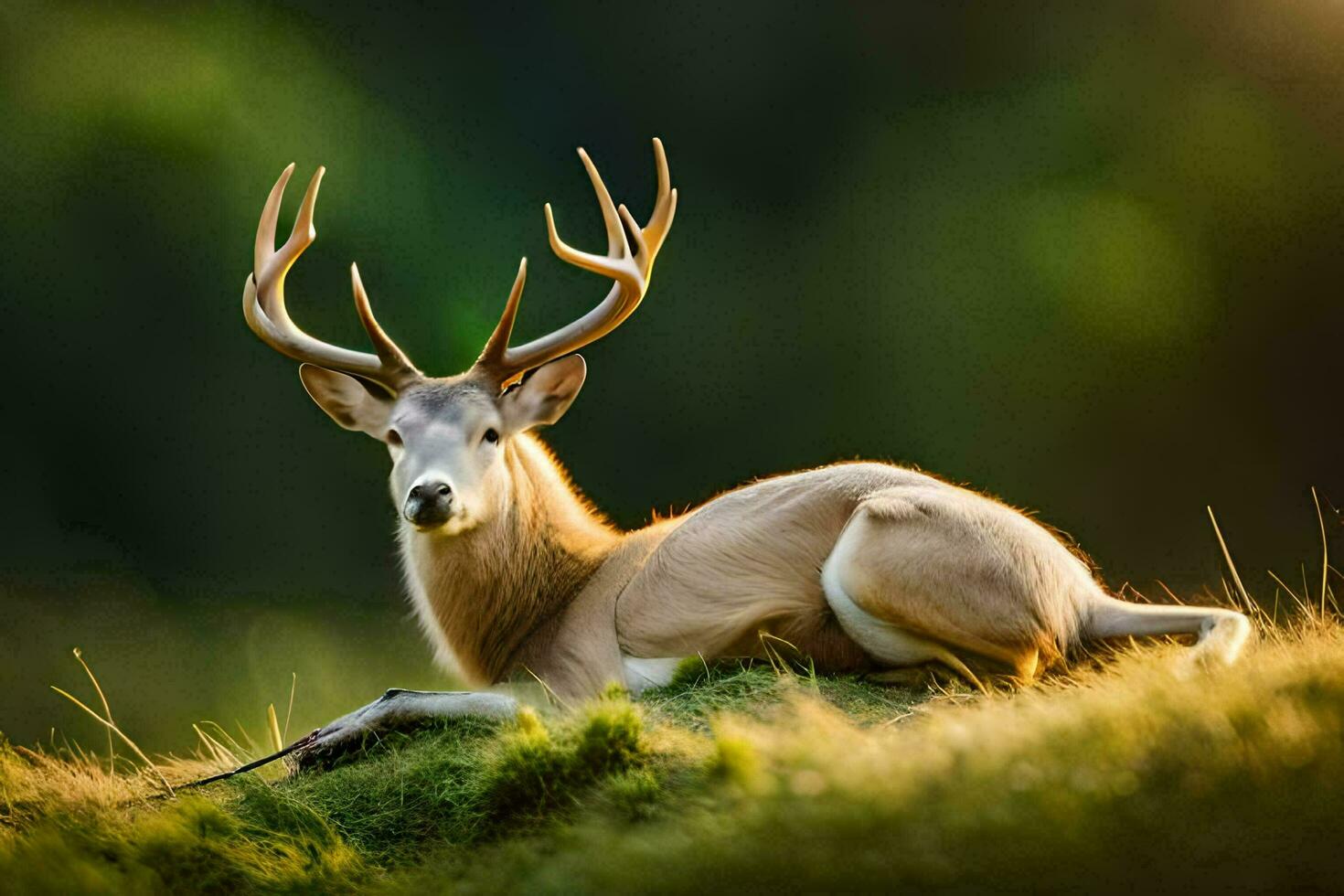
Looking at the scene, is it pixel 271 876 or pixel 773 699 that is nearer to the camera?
pixel 271 876

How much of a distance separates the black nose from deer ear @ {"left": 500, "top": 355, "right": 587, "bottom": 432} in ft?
1.94

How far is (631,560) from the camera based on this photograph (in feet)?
17.0

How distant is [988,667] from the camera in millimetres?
4332

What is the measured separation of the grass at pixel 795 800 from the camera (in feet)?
8.59

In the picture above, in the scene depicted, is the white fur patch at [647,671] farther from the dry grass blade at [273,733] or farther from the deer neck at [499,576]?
the dry grass blade at [273,733]

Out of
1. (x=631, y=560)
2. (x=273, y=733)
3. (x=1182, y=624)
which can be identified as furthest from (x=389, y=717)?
(x=1182, y=624)

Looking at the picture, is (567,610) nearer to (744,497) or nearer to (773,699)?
(744,497)

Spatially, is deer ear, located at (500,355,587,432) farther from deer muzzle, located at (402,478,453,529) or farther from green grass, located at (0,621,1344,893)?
green grass, located at (0,621,1344,893)

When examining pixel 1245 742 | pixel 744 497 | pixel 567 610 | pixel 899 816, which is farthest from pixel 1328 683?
pixel 567 610

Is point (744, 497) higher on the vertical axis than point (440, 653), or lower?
higher

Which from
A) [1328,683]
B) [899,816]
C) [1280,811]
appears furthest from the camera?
[1328,683]

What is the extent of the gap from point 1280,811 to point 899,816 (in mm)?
714

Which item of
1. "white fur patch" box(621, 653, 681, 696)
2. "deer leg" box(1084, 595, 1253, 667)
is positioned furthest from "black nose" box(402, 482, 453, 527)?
"deer leg" box(1084, 595, 1253, 667)

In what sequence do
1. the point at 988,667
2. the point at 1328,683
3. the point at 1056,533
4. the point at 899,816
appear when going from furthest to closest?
the point at 1056,533
the point at 988,667
the point at 1328,683
the point at 899,816
